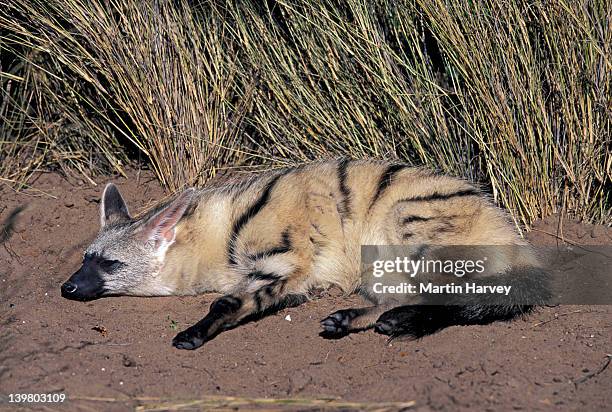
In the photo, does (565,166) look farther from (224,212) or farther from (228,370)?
(228,370)

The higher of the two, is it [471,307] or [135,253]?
[135,253]

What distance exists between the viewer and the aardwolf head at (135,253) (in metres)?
5.16

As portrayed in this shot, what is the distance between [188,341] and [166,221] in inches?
42.2

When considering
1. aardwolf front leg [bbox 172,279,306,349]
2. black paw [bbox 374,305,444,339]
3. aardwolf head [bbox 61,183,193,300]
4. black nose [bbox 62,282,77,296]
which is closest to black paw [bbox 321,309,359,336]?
black paw [bbox 374,305,444,339]

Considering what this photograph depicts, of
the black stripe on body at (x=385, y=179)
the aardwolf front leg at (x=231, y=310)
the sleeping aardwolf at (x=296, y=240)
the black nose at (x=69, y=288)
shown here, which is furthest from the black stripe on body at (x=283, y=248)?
the black nose at (x=69, y=288)

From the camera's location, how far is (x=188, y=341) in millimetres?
4391

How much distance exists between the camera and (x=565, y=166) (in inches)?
205

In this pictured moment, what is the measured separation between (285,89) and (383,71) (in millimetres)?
794

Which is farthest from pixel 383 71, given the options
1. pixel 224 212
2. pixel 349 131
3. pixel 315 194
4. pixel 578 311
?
pixel 578 311

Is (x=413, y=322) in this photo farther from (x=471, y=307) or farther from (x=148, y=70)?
(x=148, y=70)

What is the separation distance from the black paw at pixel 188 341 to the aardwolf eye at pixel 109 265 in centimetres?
96

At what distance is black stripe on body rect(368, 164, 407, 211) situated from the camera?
16.5ft

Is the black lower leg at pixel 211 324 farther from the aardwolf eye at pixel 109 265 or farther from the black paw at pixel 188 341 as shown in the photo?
the aardwolf eye at pixel 109 265

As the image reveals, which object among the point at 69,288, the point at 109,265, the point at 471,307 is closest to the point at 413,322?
the point at 471,307
